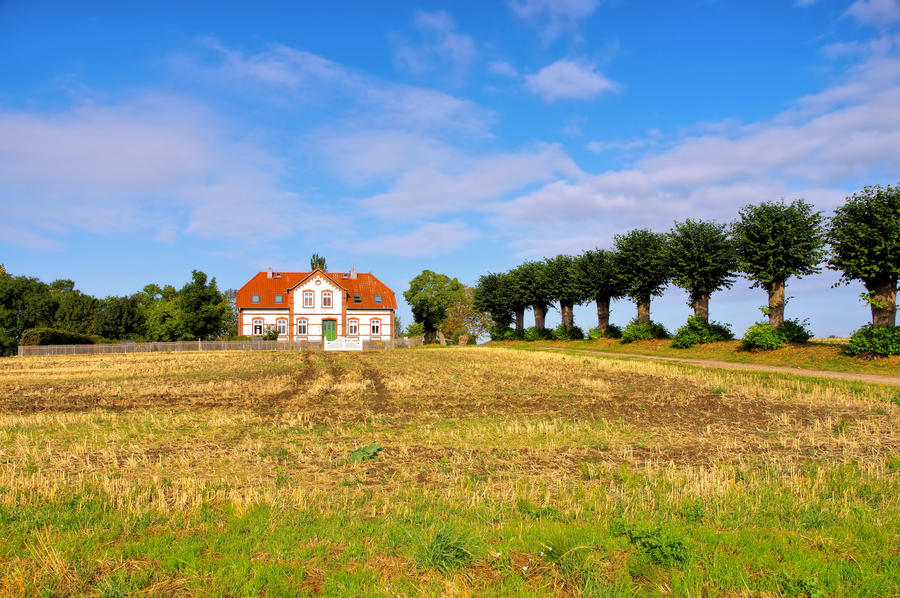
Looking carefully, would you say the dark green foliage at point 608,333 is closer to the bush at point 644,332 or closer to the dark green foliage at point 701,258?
the bush at point 644,332

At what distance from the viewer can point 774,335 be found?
36.1 m

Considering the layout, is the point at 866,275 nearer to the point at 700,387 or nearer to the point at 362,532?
the point at 700,387

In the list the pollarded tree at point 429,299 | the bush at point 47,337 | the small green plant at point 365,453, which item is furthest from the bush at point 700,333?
the bush at point 47,337

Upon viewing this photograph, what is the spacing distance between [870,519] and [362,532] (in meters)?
6.63

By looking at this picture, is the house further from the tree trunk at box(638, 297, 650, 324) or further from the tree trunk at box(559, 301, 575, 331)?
the tree trunk at box(638, 297, 650, 324)

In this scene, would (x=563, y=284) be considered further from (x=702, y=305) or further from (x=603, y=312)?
(x=702, y=305)

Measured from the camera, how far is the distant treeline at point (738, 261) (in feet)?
102

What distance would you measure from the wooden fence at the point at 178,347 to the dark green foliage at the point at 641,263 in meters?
34.4

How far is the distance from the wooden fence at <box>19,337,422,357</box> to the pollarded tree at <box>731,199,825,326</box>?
4740 centimetres

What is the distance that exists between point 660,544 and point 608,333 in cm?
5407

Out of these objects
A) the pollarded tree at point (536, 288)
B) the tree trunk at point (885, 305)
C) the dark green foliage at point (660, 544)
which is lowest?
the dark green foliage at point (660, 544)

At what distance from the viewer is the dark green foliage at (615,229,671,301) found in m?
49.4

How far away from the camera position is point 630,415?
1606 cm

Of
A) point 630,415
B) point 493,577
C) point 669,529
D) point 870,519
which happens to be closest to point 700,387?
point 630,415
